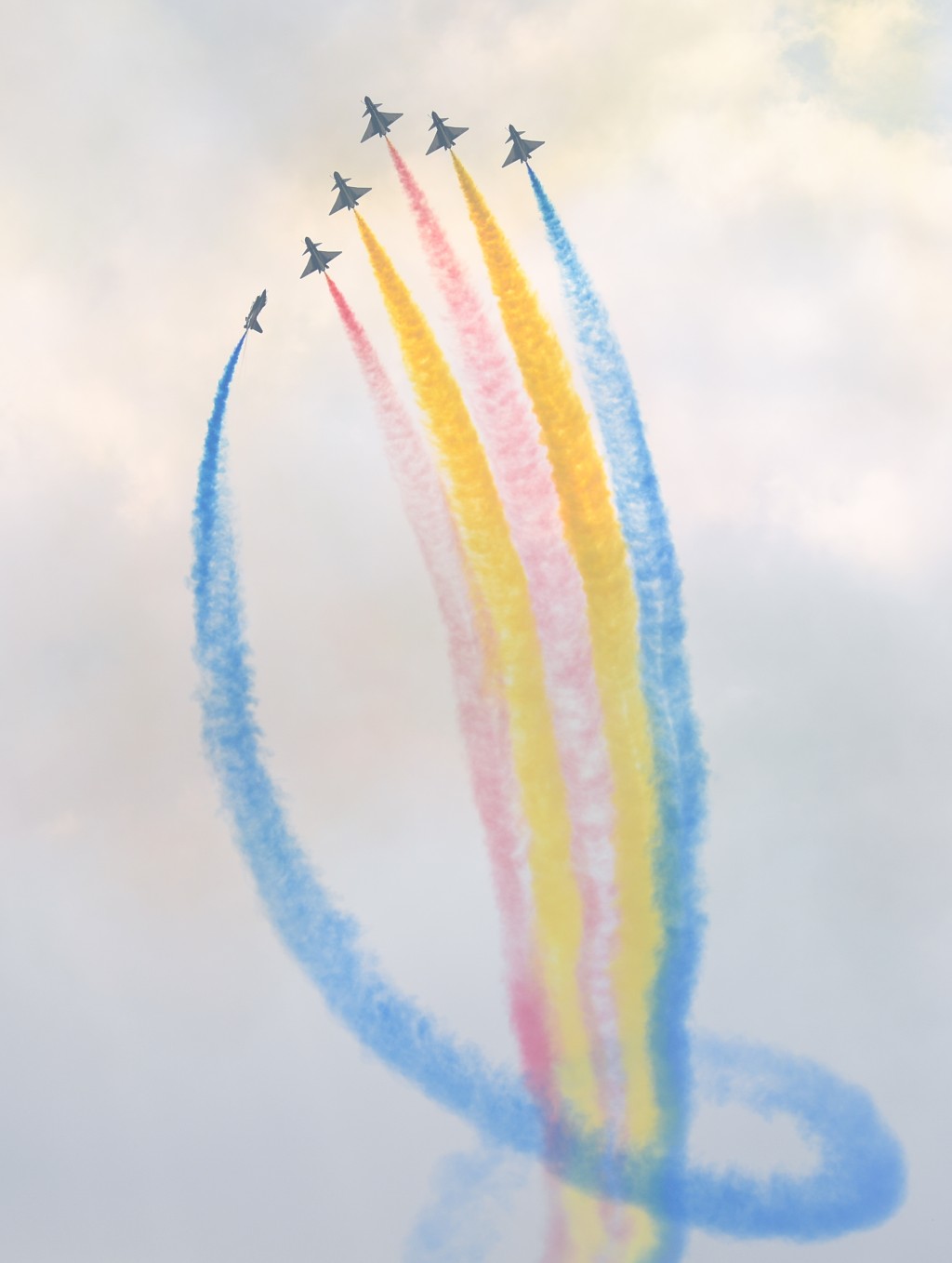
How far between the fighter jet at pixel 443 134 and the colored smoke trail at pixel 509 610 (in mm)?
5789

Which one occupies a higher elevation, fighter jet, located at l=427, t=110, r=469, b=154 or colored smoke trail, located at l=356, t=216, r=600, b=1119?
fighter jet, located at l=427, t=110, r=469, b=154

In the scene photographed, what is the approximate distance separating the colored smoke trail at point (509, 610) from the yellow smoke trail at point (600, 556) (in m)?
1.88

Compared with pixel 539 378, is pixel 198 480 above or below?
below

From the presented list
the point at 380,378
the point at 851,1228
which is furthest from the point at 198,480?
the point at 851,1228

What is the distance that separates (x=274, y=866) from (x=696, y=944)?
14.3m

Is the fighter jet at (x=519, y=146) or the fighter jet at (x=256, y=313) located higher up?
the fighter jet at (x=519, y=146)

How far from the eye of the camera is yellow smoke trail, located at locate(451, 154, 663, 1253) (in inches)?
1487

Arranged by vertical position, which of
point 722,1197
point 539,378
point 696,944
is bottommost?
point 722,1197

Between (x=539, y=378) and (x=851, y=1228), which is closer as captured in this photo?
(x=539, y=378)

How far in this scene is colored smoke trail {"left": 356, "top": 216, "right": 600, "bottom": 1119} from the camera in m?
38.4

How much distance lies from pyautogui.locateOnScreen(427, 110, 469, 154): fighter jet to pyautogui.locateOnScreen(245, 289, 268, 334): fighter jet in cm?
783

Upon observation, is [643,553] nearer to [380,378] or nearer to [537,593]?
[537,593]

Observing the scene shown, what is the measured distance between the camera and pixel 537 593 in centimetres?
3834

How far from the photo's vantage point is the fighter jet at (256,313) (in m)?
41.8
